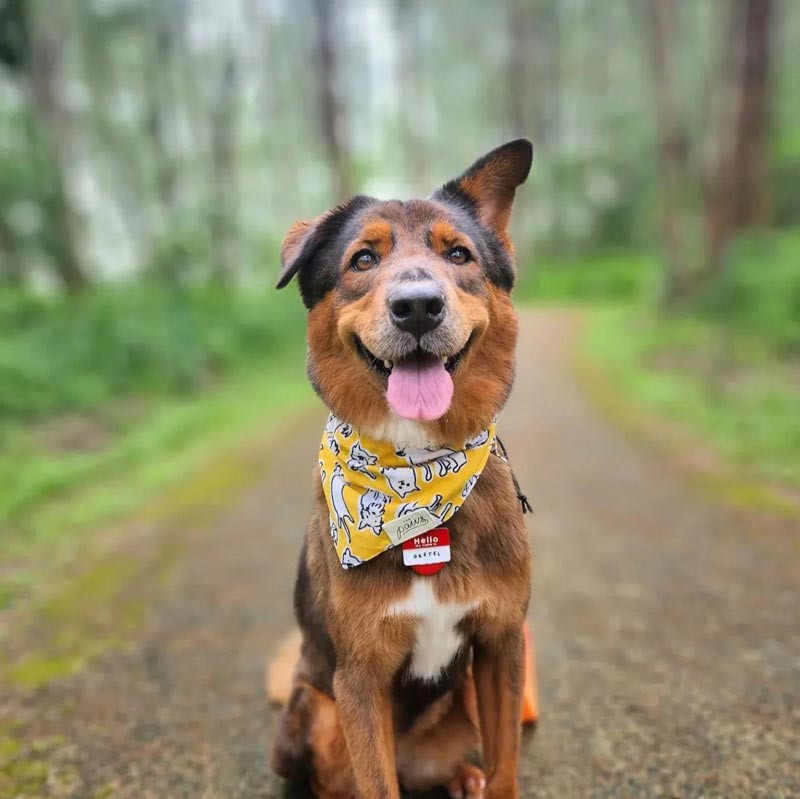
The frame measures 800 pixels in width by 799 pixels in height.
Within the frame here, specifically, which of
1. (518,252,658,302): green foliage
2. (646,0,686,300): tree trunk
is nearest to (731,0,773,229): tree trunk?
(646,0,686,300): tree trunk

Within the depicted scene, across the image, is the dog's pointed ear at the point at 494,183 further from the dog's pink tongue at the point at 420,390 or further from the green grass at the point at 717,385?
the green grass at the point at 717,385

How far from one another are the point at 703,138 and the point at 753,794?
2817 centimetres

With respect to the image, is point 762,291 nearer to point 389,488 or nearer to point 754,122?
point 754,122

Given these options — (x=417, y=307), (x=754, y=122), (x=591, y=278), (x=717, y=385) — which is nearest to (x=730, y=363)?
(x=717, y=385)

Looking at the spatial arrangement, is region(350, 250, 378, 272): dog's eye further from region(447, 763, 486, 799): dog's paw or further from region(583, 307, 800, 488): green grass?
region(583, 307, 800, 488): green grass

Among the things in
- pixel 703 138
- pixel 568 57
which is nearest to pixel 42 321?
pixel 703 138

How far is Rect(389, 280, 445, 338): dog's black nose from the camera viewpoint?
7.11ft

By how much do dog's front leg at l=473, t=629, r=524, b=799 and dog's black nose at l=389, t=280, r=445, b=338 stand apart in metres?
1.06

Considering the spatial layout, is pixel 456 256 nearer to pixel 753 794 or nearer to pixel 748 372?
pixel 753 794

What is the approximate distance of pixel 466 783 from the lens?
2719 millimetres

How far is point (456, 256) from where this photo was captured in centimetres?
255

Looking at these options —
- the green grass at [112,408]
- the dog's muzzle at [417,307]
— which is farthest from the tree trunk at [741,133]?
the dog's muzzle at [417,307]

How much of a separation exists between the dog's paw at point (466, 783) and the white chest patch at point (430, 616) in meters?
0.70

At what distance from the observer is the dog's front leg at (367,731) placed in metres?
2.25
